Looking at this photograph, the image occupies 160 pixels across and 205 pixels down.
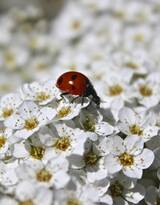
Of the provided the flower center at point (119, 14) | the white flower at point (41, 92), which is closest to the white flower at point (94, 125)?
the white flower at point (41, 92)

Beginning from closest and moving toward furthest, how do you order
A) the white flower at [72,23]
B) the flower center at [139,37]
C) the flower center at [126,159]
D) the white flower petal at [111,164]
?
the white flower petal at [111,164]
the flower center at [126,159]
the flower center at [139,37]
the white flower at [72,23]

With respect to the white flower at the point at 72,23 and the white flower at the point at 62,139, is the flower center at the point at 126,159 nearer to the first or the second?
the white flower at the point at 62,139

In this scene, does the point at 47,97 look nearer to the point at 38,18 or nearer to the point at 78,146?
the point at 78,146

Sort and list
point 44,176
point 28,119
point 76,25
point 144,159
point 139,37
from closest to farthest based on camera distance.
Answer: point 44,176 → point 144,159 → point 28,119 → point 139,37 → point 76,25

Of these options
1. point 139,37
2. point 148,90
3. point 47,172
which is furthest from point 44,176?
point 139,37

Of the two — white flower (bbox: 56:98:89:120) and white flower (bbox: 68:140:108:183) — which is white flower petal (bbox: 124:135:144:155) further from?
white flower (bbox: 56:98:89:120)

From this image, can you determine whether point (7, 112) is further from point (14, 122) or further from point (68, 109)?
point (68, 109)
